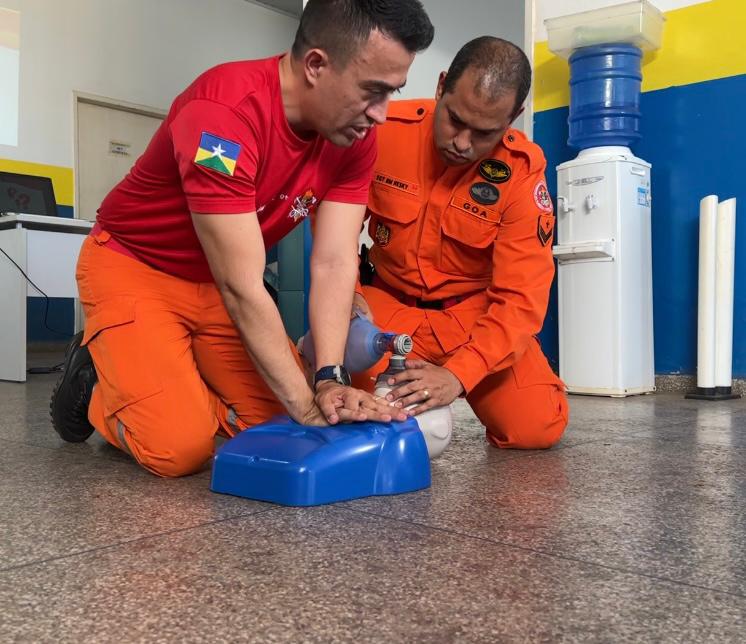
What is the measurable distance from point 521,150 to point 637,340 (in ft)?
5.64

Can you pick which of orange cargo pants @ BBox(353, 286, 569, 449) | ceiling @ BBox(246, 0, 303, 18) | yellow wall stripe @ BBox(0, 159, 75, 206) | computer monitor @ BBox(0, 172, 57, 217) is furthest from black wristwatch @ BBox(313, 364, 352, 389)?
ceiling @ BBox(246, 0, 303, 18)

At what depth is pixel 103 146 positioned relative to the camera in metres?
6.68

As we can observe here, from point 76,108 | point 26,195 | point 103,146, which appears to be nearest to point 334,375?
point 26,195

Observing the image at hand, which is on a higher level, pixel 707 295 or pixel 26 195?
pixel 26 195

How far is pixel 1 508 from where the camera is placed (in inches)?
50.4

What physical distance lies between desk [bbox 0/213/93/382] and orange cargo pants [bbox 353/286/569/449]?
99.2 inches

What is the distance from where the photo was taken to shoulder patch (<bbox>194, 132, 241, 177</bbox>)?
4.33 ft

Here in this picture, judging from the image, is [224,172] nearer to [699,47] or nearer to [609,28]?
[609,28]

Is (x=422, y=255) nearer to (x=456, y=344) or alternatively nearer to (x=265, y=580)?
(x=456, y=344)

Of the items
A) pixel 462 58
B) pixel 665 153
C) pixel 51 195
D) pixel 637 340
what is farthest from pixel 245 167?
pixel 51 195

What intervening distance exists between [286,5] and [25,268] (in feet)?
14.8

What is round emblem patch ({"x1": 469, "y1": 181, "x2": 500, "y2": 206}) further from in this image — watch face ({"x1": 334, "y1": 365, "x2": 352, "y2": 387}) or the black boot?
the black boot

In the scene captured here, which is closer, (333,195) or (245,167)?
(245,167)

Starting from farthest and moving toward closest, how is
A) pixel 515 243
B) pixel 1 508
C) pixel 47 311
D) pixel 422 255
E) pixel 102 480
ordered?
pixel 47 311 → pixel 422 255 → pixel 515 243 → pixel 102 480 → pixel 1 508
